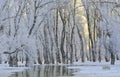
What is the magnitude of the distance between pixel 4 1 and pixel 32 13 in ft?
27.4

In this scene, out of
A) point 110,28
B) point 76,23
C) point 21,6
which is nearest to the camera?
point 21,6

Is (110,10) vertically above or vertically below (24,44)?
above

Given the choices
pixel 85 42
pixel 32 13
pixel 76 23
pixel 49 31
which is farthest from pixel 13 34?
pixel 85 42

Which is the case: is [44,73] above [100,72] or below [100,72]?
below

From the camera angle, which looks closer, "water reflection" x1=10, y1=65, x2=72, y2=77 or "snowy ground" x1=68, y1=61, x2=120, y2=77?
"snowy ground" x1=68, y1=61, x2=120, y2=77

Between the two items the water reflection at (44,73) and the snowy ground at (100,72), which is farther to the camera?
the water reflection at (44,73)

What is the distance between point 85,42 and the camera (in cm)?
7206

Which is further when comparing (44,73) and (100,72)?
(44,73)

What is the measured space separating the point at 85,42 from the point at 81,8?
1493cm

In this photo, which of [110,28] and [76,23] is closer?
[110,28]

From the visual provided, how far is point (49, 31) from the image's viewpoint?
57.5 meters

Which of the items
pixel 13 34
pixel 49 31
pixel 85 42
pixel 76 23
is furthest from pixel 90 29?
pixel 13 34

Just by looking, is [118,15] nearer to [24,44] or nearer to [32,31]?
[32,31]

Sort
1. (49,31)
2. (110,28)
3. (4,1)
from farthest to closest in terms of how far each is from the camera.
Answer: (49,31)
(110,28)
(4,1)
